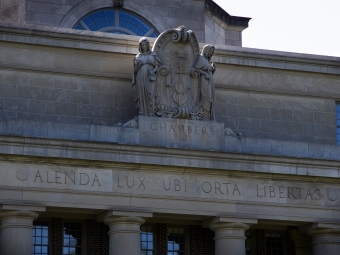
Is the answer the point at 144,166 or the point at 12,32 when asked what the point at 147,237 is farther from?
the point at 12,32

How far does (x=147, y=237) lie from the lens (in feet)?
168

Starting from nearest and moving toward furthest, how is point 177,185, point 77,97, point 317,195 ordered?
point 177,185, point 77,97, point 317,195

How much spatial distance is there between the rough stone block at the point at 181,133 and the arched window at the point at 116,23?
10.1 metres

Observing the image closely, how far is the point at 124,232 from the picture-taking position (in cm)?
4788

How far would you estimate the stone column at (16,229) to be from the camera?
151 feet

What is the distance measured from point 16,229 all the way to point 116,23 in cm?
1545

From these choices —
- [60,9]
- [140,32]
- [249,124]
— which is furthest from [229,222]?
[60,9]

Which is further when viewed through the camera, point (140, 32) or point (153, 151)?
point (140, 32)

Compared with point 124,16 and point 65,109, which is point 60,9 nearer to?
point 124,16

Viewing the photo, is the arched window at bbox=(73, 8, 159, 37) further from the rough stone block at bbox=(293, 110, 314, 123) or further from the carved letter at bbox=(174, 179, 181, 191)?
the carved letter at bbox=(174, 179, 181, 191)

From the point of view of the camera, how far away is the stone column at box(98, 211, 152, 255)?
157 feet

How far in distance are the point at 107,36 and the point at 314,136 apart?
32.2ft

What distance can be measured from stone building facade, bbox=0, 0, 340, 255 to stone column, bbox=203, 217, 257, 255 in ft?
0.18

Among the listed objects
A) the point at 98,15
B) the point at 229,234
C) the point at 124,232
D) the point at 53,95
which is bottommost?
the point at 124,232
